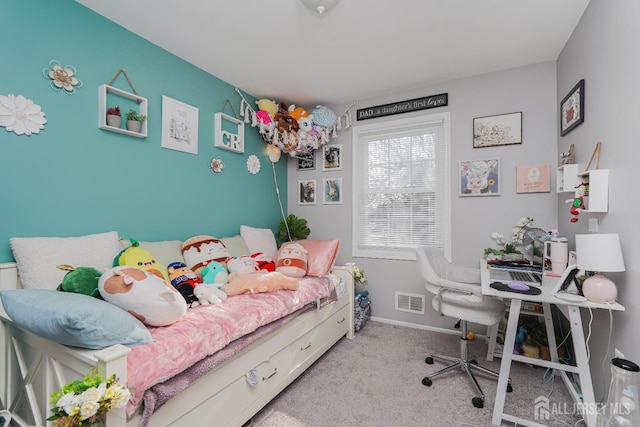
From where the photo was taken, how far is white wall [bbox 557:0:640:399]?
1361 mm

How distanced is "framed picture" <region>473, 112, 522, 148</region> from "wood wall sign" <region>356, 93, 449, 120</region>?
406 millimetres

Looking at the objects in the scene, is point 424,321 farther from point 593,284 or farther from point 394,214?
point 593,284

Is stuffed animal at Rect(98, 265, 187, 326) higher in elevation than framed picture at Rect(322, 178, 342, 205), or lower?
lower

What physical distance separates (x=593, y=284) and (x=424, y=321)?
1.82 meters

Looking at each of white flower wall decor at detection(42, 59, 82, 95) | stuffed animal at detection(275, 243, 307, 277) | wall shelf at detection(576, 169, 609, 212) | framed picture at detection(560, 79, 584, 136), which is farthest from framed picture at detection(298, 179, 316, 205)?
wall shelf at detection(576, 169, 609, 212)

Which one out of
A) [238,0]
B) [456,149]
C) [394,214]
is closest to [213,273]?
[238,0]

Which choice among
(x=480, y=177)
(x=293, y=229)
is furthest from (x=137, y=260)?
(x=480, y=177)

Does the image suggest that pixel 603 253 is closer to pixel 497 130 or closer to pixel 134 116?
pixel 497 130

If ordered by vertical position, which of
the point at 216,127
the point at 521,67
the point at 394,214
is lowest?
the point at 394,214

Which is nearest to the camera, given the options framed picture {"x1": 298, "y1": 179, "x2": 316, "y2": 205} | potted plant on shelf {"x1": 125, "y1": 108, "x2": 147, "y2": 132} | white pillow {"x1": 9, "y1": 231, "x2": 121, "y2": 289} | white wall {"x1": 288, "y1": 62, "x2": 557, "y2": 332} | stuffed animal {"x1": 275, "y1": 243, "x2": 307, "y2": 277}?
white pillow {"x1": 9, "y1": 231, "x2": 121, "y2": 289}

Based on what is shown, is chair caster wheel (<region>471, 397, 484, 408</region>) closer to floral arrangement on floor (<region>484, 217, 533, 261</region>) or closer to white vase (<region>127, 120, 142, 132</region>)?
floral arrangement on floor (<region>484, 217, 533, 261</region>)

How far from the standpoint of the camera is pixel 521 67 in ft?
8.73

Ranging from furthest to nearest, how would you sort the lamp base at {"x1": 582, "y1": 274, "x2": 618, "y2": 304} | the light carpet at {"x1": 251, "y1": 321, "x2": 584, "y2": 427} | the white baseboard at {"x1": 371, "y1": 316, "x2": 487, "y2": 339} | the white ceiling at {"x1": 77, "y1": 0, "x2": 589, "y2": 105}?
the white baseboard at {"x1": 371, "y1": 316, "x2": 487, "y2": 339} → the white ceiling at {"x1": 77, "y1": 0, "x2": 589, "y2": 105} → the light carpet at {"x1": 251, "y1": 321, "x2": 584, "y2": 427} → the lamp base at {"x1": 582, "y1": 274, "x2": 618, "y2": 304}

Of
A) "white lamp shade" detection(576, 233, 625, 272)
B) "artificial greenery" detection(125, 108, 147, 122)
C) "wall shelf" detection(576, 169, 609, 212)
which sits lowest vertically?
"white lamp shade" detection(576, 233, 625, 272)
